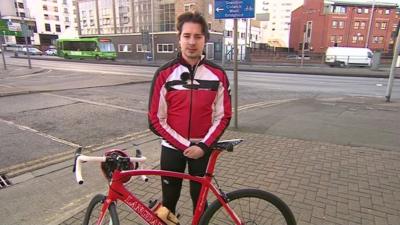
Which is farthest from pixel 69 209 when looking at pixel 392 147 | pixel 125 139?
pixel 392 147

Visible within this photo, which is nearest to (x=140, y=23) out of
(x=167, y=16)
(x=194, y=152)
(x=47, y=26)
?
(x=167, y=16)

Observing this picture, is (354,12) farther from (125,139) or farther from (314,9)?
(125,139)

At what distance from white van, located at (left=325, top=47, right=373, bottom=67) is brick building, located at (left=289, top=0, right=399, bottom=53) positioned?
30035 millimetres

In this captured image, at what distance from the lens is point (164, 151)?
2643mm

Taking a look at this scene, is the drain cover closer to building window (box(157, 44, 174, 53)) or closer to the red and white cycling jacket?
the red and white cycling jacket

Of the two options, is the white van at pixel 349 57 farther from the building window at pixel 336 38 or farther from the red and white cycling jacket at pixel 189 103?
the red and white cycling jacket at pixel 189 103

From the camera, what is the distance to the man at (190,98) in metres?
2.37

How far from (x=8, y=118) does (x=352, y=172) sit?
7.66m

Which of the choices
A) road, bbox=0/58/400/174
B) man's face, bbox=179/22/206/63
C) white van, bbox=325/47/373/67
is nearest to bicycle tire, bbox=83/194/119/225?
man's face, bbox=179/22/206/63

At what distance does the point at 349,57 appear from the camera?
33750 millimetres

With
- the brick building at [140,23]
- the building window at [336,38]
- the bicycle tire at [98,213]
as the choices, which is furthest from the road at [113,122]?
the building window at [336,38]

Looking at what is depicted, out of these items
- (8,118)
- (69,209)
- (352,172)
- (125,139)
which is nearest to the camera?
(69,209)

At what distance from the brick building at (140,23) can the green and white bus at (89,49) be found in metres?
5.04

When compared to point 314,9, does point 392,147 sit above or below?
below
